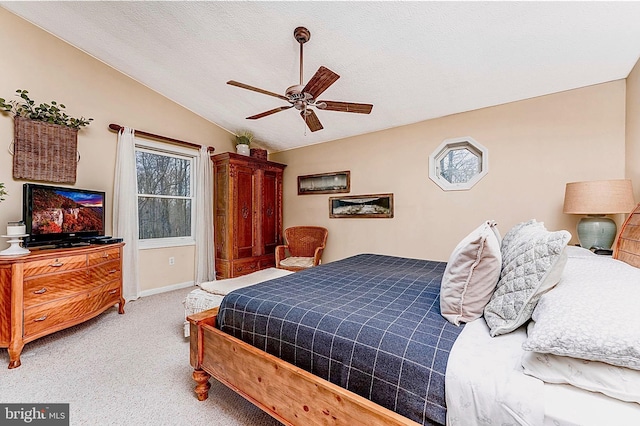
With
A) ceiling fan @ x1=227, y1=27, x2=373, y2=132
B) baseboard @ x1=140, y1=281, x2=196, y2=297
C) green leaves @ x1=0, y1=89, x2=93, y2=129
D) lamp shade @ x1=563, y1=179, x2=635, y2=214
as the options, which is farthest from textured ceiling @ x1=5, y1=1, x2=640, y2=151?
baseboard @ x1=140, y1=281, x2=196, y2=297

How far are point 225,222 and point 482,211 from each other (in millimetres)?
3567

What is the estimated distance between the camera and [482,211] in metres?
3.05

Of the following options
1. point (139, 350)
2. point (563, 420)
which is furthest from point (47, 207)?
point (563, 420)

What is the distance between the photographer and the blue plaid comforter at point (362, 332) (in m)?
0.97

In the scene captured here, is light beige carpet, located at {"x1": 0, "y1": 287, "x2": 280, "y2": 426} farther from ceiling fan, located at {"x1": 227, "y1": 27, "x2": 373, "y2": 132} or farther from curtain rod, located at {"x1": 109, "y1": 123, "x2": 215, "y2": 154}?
curtain rod, located at {"x1": 109, "y1": 123, "x2": 215, "y2": 154}

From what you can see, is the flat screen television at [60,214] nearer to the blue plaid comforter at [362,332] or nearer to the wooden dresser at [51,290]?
the wooden dresser at [51,290]

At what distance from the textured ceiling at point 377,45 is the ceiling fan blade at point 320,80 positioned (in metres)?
0.64

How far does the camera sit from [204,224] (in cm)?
419

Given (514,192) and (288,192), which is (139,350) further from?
(514,192)

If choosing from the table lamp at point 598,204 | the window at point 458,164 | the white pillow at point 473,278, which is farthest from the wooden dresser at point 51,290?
the table lamp at point 598,204

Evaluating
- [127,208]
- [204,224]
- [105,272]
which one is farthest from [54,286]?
[204,224]

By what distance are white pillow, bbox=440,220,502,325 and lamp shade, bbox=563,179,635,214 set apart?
1.55 meters

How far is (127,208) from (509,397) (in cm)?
407

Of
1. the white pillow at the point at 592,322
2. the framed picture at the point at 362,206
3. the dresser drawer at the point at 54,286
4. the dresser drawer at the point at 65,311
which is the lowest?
the dresser drawer at the point at 65,311
